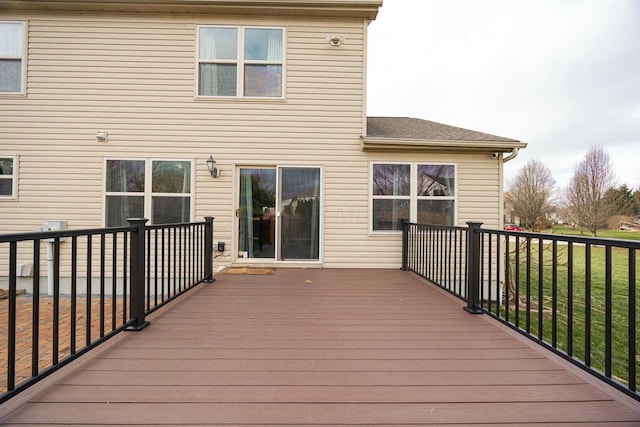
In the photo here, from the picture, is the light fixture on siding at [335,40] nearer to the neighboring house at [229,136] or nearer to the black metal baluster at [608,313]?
the neighboring house at [229,136]

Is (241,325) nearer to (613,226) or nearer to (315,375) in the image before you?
(315,375)

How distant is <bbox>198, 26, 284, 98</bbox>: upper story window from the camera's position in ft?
17.0

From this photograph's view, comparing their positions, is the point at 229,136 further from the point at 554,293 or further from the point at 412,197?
the point at 554,293

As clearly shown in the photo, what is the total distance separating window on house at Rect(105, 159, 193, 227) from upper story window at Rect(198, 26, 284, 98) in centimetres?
152

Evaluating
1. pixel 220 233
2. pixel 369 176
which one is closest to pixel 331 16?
pixel 369 176

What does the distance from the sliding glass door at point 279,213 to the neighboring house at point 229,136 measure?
2cm

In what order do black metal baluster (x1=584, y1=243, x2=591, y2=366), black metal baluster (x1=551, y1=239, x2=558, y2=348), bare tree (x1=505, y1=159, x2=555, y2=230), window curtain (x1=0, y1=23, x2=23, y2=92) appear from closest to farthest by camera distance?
black metal baluster (x1=584, y1=243, x2=591, y2=366)
black metal baluster (x1=551, y1=239, x2=558, y2=348)
window curtain (x1=0, y1=23, x2=23, y2=92)
bare tree (x1=505, y1=159, x2=555, y2=230)

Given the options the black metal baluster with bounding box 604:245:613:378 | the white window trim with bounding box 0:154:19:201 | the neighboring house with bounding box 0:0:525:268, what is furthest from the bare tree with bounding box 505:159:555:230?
the white window trim with bounding box 0:154:19:201

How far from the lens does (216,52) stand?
5.19 m

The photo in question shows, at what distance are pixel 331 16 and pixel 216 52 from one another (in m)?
2.13

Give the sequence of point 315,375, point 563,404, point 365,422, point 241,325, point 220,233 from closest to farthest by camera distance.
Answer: point 365,422 → point 563,404 → point 315,375 → point 241,325 → point 220,233

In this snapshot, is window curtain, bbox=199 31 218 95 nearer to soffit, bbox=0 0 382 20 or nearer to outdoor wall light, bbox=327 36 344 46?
soffit, bbox=0 0 382 20

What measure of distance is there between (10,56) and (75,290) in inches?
235

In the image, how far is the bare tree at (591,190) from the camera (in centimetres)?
1527
